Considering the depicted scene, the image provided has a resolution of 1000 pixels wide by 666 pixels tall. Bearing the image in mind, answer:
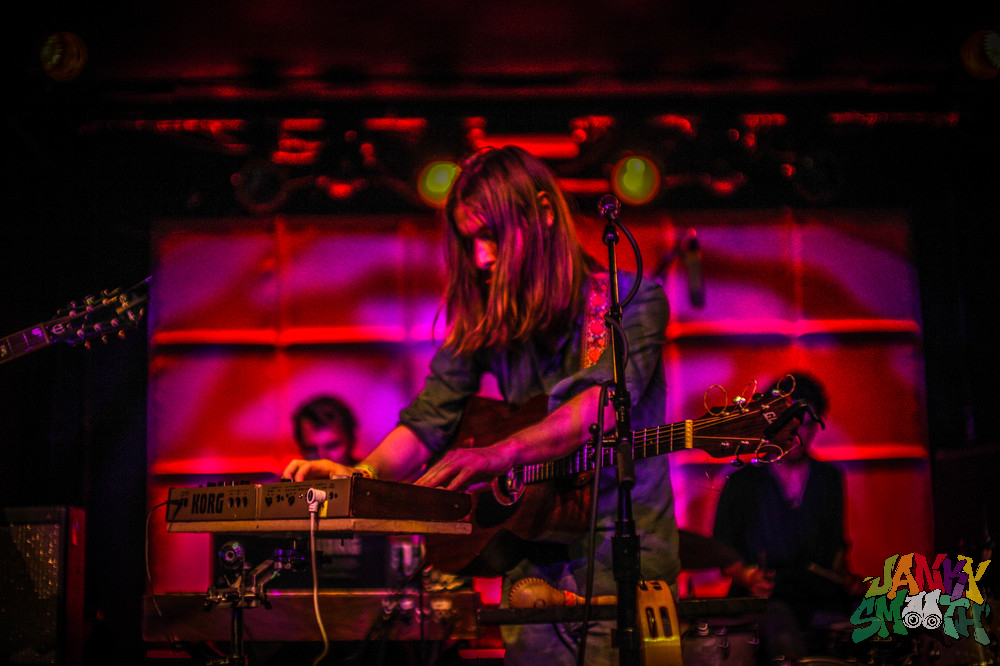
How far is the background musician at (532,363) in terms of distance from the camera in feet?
7.99

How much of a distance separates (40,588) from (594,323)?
2604 mm

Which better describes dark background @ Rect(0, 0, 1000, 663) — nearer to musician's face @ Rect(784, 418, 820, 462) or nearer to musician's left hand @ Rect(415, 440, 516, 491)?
musician's face @ Rect(784, 418, 820, 462)

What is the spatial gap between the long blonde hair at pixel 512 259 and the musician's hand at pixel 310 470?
82cm

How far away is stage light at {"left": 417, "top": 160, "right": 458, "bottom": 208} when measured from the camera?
4344 millimetres

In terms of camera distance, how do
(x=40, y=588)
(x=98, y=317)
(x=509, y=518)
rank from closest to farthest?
(x=509, y=518), (x=40, y=588), (x=98, y=317)

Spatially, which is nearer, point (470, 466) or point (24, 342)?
point (470, 466)

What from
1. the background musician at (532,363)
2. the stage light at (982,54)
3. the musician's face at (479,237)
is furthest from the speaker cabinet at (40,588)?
the stage light at (982,54)

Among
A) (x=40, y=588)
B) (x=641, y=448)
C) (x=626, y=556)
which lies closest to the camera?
(x=626, y=556)

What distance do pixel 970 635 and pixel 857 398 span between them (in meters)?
1.42

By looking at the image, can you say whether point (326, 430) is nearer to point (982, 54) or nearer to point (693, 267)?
point (693, 267)

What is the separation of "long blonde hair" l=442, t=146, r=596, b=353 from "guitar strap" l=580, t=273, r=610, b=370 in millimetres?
38

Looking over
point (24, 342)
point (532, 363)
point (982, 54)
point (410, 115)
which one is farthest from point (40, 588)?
point (982, 54)

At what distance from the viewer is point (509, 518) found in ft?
8.41

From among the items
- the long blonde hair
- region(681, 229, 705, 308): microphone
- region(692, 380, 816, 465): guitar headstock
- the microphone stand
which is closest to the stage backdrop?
region(681, 229, 705, 308): microphone
